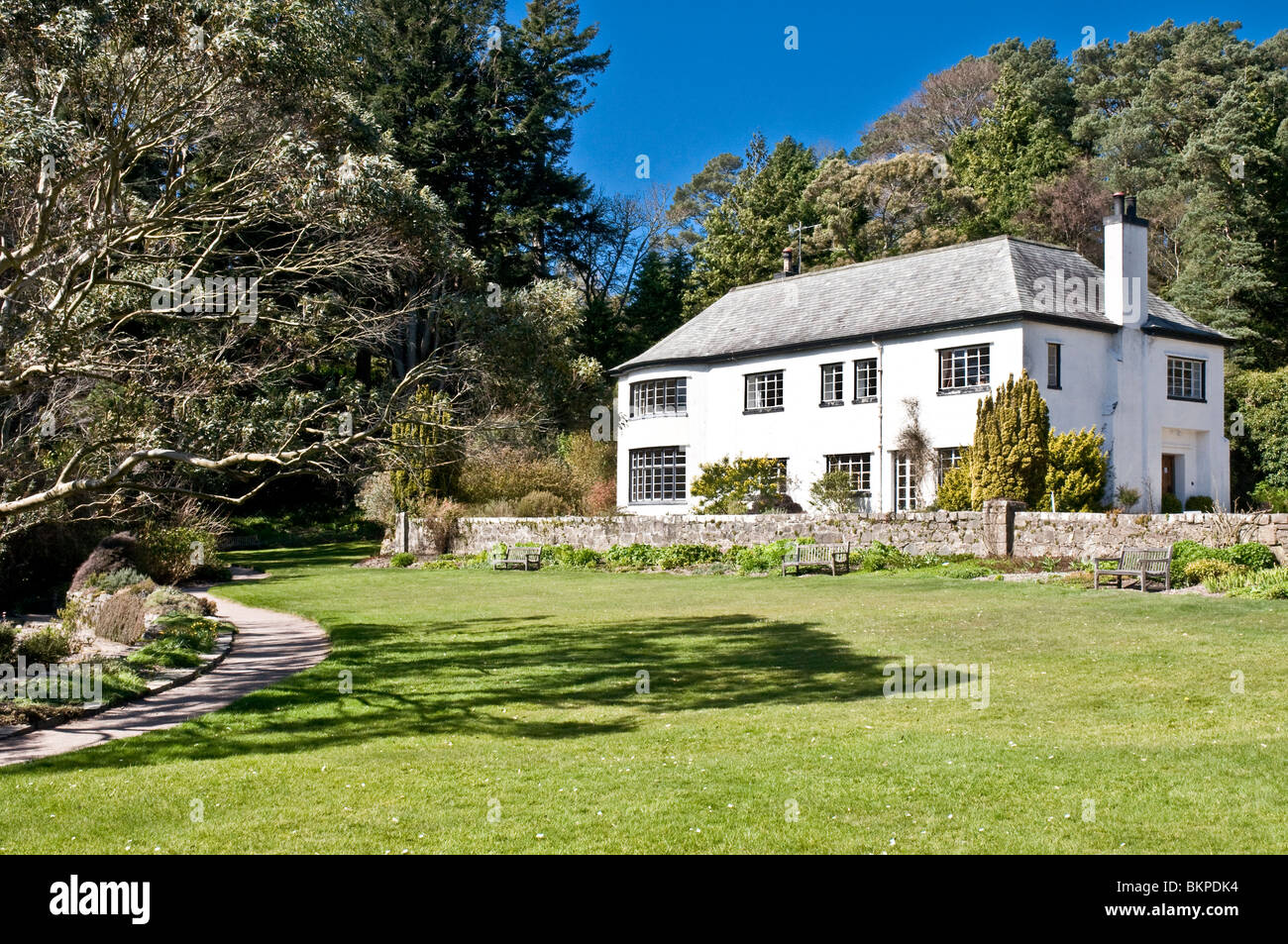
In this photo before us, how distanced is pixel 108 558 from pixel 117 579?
1.28 m

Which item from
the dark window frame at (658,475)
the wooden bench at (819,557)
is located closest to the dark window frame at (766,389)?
the dark window frame at (658,475)

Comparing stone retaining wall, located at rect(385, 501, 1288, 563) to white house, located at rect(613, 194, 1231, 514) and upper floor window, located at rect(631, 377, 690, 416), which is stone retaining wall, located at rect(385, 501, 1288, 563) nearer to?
white house, located at rect(613, 194, 1231, 514)

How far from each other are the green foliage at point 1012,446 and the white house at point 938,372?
1142 mm

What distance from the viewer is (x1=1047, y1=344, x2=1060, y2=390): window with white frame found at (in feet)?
103

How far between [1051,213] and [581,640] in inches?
1608

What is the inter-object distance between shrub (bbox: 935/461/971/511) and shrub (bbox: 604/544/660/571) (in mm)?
8119

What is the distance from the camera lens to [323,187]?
13.7 metres

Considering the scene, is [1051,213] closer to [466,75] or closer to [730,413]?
[730,413]

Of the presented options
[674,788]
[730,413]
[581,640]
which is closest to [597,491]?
[730,413]

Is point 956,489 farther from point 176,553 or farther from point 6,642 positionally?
point 6,642

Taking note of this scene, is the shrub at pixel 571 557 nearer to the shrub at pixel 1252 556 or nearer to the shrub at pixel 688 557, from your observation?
the shrub at pixel 688 557

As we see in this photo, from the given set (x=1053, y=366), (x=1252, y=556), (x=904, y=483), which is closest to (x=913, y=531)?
(x=904, y=483)

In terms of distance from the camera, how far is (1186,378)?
34156mm

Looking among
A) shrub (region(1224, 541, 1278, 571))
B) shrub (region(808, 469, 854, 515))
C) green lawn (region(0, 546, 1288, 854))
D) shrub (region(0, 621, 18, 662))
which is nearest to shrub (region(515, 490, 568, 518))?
shrub (region(808, 469, 854, 515))
